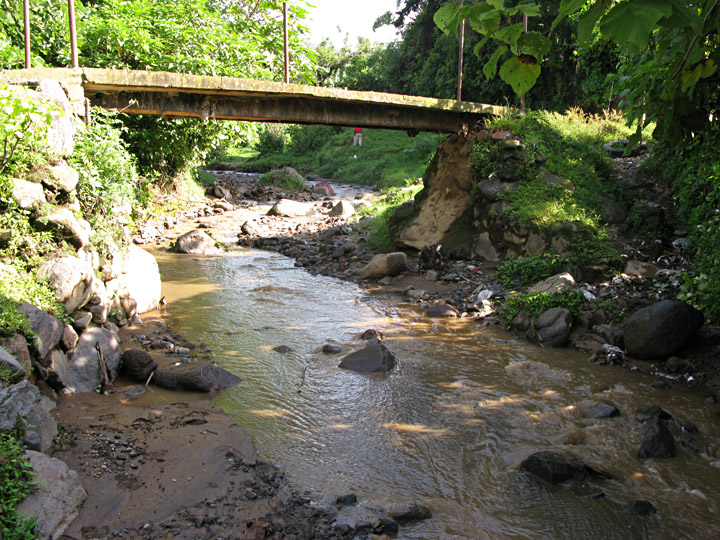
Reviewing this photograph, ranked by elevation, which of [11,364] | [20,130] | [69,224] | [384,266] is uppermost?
[20,130]

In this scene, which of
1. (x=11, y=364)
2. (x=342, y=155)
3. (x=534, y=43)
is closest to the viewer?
(x=534, y=43)

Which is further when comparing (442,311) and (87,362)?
(442,311)

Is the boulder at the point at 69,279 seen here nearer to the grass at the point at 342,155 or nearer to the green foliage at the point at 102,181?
the green foliage at the point at 102,181

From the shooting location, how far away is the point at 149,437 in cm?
519

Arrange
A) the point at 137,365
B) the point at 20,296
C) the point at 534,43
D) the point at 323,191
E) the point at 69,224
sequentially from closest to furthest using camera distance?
the point at 534,43 → the point at 20,296 → the point at 137,365 → the point at 69,224 → the point at 323,191

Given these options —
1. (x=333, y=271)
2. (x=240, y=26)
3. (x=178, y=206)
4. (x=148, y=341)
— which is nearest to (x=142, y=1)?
(x=240, y=26)

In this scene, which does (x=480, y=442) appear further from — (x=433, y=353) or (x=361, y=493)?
(x=433, y=353)

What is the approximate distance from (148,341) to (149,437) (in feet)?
8.82

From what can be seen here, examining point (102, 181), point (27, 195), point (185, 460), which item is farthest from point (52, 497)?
point (102, 181)

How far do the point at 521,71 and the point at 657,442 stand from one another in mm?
4341

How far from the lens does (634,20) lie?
1.74m

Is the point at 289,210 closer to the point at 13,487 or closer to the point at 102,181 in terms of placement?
the point at 102,181

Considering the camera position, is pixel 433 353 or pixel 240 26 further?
pixel 240 26

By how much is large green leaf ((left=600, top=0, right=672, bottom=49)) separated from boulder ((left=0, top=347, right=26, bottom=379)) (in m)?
4.83
